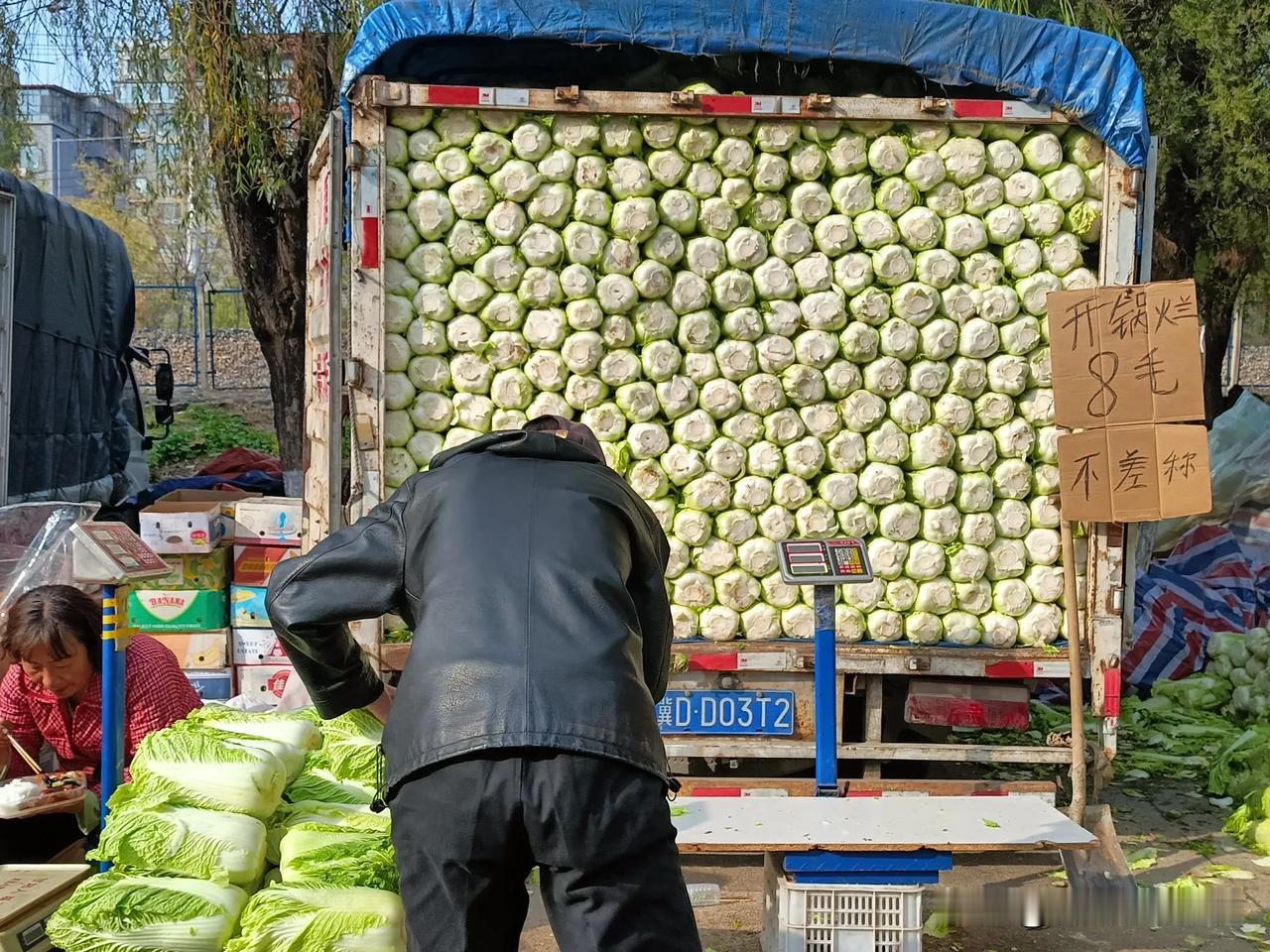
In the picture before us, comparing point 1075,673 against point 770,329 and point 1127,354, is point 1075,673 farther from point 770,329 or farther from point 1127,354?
point 770,329

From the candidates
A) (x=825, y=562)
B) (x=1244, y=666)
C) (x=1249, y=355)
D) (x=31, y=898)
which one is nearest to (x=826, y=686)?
(x=825, y=562)

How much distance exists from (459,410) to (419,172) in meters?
1.00

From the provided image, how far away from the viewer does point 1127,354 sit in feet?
15.6

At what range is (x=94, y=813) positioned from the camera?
398 cm

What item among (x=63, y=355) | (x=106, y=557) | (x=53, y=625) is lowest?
(x=53, y=625)

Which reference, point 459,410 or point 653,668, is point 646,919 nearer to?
point 653,668

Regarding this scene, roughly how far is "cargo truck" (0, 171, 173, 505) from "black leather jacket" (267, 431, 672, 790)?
6798 millimetres

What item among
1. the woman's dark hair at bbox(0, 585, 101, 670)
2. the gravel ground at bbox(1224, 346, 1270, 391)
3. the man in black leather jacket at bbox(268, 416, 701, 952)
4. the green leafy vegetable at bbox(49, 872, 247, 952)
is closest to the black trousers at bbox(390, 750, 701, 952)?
the man in black leather jacket at bbox(268, 416, 701, 952)

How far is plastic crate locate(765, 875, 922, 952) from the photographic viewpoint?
367 centimetres

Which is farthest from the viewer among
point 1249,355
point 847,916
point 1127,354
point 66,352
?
point 1249,355

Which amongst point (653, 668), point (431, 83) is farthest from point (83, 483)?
point (653, 668)

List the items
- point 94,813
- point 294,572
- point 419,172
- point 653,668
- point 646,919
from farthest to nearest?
point 419,172 < point 94,813 < point 653,668 < point 294,572 < point 646,919

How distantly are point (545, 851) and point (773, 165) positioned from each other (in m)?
3.42

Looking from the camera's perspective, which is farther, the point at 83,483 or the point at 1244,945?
the point at 83,483
